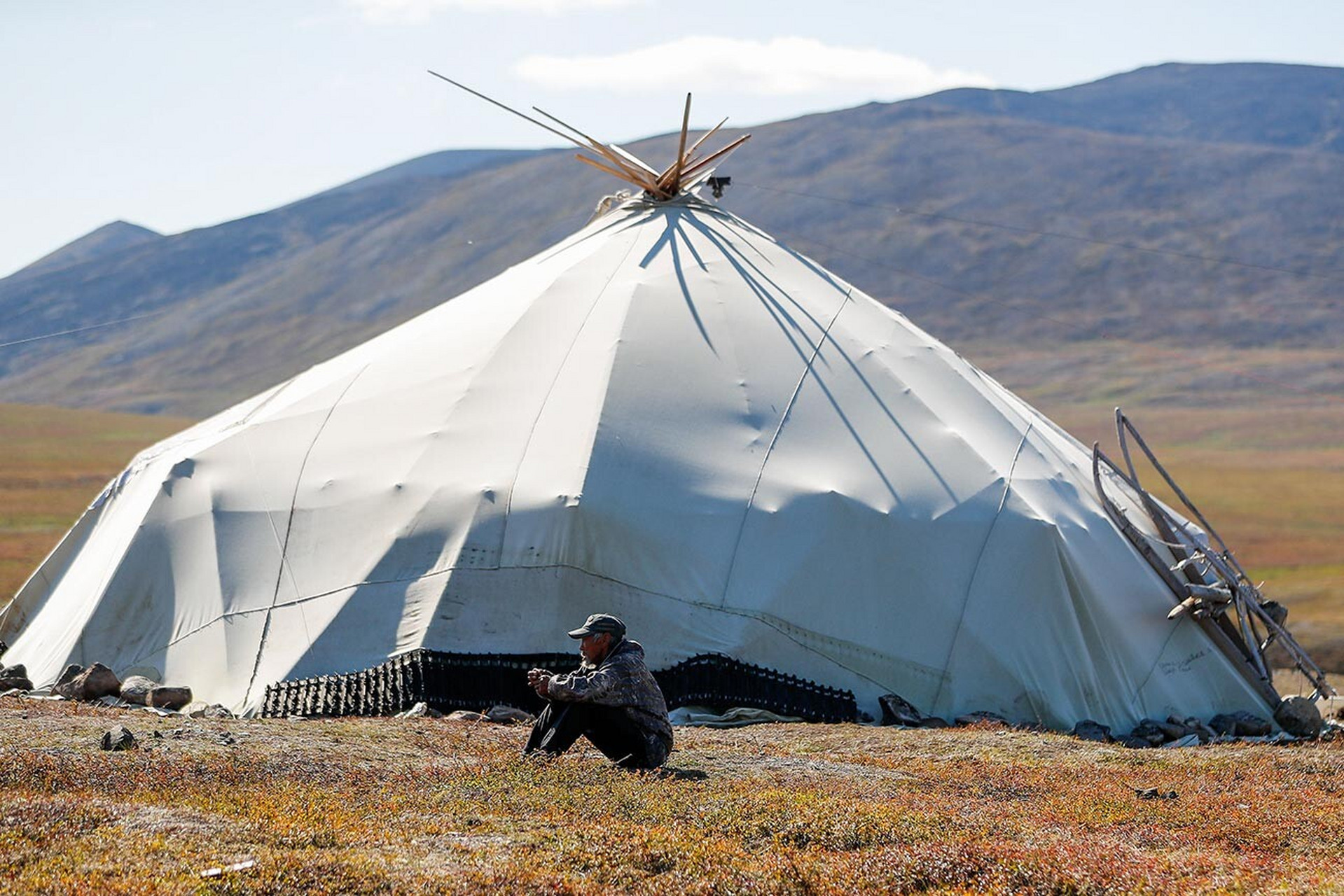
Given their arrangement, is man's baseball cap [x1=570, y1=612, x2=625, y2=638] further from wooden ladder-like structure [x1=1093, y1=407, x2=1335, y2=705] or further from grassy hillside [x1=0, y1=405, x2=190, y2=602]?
grassy hillside [x1=0, y1=405, x2=190, y2=602]

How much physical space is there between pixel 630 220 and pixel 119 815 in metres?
13.7

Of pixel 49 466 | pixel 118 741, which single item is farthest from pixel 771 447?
pixel 49 466

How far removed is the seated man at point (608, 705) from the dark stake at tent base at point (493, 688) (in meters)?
4.12

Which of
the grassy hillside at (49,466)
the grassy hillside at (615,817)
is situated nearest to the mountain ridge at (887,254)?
the grassy hillside at (49,466)

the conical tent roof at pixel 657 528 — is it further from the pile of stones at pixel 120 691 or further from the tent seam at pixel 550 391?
the pile of stones at pixel 120 691

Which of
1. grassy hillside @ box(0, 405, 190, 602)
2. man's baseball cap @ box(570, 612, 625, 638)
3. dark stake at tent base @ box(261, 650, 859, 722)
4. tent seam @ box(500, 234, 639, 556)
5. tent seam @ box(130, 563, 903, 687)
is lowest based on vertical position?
grassy hillside @ box(0, 405, 190, 602)

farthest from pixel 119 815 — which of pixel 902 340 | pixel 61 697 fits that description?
pixel 902 340

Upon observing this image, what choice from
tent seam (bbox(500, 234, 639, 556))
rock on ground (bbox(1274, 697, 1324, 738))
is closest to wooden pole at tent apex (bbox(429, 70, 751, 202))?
tent seam (bbox(500, 234, 639, 556))

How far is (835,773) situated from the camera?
1177 cm

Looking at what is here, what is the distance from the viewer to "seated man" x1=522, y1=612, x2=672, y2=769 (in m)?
10.5

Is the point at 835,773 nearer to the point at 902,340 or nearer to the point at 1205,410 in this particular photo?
the point at 902,340

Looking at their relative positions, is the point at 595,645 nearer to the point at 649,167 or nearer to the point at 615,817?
the point at 615,817

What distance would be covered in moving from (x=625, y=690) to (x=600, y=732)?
502mm

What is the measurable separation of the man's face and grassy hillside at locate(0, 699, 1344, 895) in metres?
0.70
